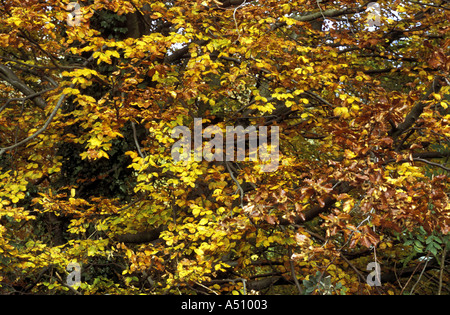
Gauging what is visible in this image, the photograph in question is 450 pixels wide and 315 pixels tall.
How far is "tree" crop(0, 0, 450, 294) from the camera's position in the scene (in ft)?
13.4

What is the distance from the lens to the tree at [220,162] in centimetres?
407

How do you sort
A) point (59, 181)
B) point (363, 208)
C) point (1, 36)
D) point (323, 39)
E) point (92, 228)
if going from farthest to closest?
1. point (323, 39)
2. point (59, 181)
3. point (92, 228)
4. point (1, 36)
5. point (363, 208)

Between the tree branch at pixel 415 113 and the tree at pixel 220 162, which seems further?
the tree branch at pixel 415 113

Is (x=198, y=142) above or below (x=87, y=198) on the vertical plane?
above

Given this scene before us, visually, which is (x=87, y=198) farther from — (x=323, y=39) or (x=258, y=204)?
(x=323, y=39)

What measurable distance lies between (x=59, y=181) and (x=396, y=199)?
611cm

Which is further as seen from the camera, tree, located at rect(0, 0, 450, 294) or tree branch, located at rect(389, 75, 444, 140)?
tree branch, located at rect(389, 75, 444, 140)

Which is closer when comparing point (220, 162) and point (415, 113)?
point (415, 113)

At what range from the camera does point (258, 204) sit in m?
4.02

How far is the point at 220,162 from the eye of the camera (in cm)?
720

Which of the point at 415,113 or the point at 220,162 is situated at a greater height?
the point at 415,113
